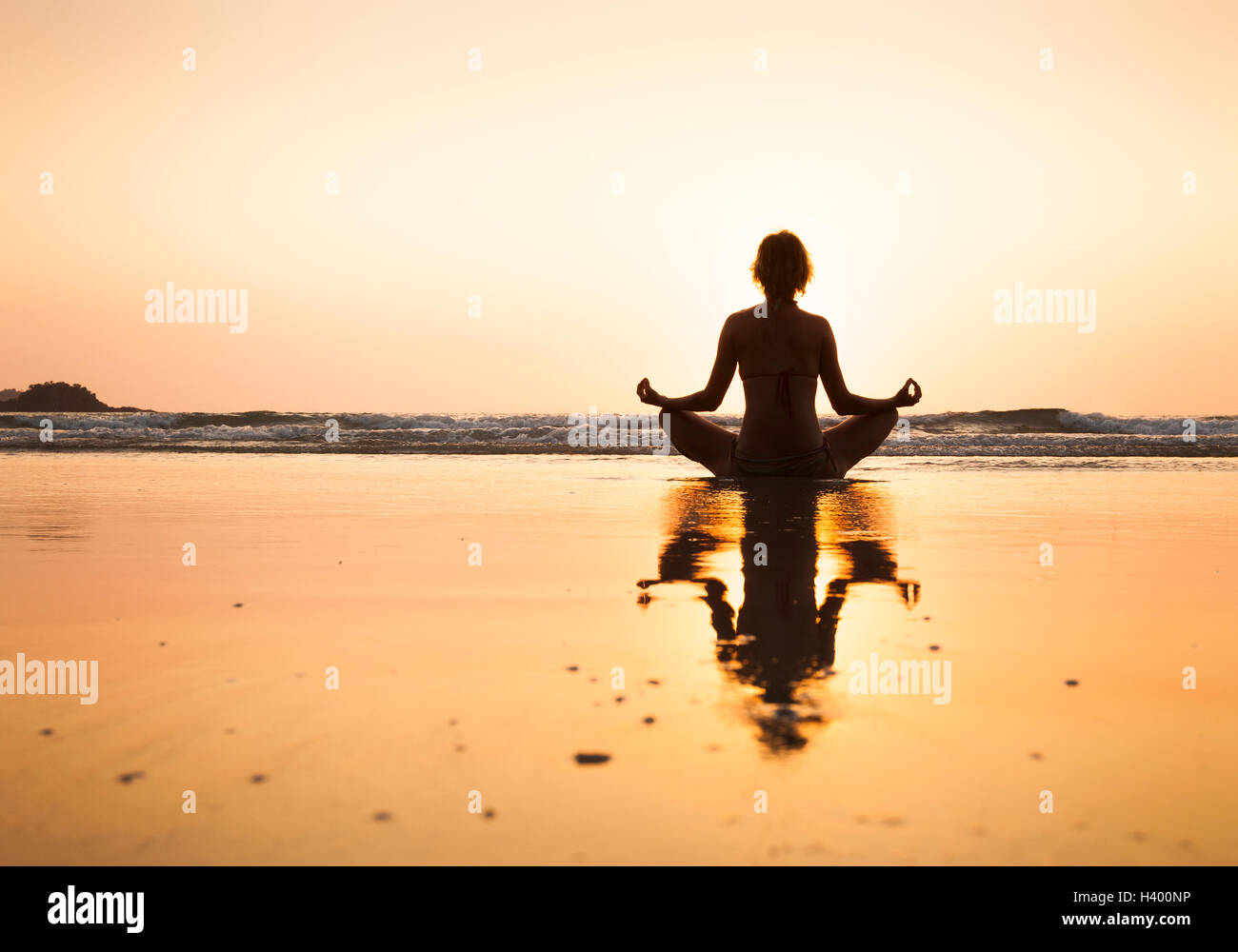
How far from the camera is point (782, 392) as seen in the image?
6203 millimetres

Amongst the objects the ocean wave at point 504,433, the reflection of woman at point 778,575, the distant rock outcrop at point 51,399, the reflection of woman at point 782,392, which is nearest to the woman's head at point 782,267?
the reflection of woman at point 782,392

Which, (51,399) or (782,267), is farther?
(51,399)

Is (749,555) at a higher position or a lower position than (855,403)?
lower

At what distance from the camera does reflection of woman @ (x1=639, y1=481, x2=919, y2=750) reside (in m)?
1.81

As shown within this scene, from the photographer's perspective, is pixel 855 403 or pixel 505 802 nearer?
pixel 505 802

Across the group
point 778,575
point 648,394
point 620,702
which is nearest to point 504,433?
point 648,394

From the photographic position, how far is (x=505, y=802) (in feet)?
4.11

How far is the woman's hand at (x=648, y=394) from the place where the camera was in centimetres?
632

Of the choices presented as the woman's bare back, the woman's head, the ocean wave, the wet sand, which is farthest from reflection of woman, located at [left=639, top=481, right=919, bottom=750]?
the ocean wave

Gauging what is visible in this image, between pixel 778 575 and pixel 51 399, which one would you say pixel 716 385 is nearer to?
pixel 778 575

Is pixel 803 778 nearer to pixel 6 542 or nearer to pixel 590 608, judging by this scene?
pixel 590 608

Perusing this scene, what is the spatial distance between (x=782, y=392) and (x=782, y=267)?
830mm
